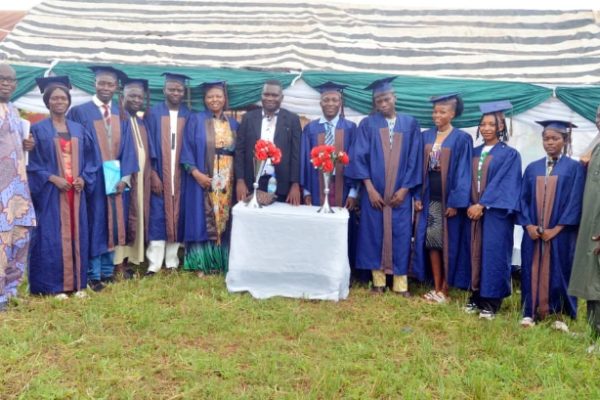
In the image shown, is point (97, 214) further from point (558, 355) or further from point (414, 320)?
point (558, 355)

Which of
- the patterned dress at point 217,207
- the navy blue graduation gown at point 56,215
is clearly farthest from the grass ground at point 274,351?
the patterned dress at point 217,207

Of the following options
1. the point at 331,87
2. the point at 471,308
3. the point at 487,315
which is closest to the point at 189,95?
the point at 331,87

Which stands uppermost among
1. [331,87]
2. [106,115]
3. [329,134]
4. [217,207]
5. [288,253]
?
[331,87]

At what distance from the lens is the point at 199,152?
198 inches

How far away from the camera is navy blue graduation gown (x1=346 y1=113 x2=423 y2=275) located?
4.66m

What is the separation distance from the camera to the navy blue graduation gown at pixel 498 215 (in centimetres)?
413

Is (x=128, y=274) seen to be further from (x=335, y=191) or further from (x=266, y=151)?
(x=335, y=191)

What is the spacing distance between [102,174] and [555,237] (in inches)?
139

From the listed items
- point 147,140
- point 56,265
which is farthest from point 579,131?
point 56,265

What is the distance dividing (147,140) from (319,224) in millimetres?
1791

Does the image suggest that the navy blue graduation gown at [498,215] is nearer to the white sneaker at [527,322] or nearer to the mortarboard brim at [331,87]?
the white sneaker at [527,322]

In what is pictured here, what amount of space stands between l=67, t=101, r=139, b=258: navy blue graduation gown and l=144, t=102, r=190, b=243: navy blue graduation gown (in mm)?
299

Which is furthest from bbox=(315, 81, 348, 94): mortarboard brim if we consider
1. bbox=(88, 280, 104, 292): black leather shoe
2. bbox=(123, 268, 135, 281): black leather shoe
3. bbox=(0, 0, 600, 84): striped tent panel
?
bbox=(88, 280, 104, 292): black leather shoe

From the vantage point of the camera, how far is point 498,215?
418cm
